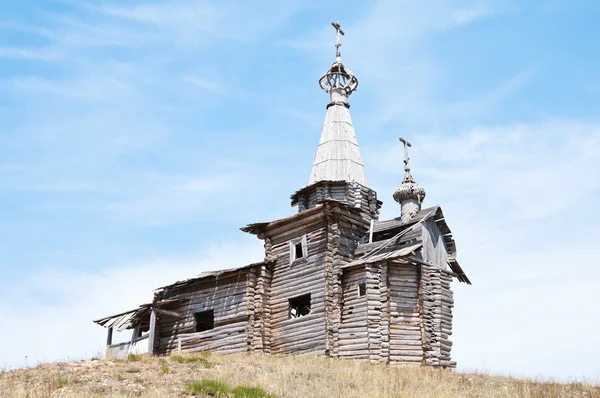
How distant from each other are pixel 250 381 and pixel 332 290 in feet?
40.7

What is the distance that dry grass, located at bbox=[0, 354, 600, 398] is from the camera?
59.0 feet

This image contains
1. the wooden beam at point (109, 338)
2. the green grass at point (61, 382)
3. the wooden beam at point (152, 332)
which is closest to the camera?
the green grass at point (61, 382)

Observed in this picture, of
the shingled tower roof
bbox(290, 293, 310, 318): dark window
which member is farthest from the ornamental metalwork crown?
bbox(290, 293, 310, 318): dark window

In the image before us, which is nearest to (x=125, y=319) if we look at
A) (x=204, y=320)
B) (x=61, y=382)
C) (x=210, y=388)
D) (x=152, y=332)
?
(x=152, y=332)

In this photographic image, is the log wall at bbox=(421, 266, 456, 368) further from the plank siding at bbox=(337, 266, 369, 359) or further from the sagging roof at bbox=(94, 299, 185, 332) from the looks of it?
the sagging roof at bbox=(94, 299, 185, 332)

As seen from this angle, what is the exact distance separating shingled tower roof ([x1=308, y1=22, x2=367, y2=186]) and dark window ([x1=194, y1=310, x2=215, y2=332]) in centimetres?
864

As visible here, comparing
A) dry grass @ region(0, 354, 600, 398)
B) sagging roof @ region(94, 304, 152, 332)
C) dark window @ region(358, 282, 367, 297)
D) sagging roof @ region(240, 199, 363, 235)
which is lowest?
dry grass @ region(0, 354, 600, 398)

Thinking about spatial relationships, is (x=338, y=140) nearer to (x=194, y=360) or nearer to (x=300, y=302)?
(x=300, y=302)

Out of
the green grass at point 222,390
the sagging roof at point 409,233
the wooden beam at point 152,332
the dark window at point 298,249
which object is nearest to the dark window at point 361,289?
the sagging roof at point 409,233

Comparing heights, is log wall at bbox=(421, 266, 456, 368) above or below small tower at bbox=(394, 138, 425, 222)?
below

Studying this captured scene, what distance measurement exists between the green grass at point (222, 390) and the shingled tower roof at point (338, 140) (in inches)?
804

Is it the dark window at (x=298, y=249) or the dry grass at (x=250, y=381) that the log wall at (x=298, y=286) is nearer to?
the dark window at (x=298, y=249)

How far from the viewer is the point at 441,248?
34.7 m

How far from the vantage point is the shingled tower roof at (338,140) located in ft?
125
